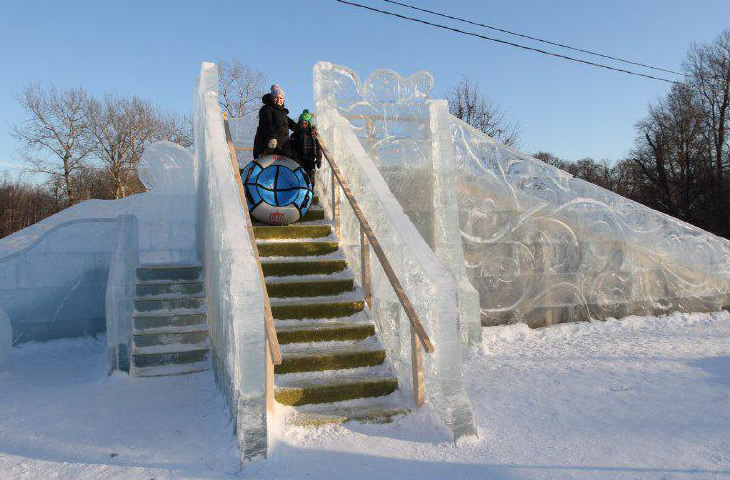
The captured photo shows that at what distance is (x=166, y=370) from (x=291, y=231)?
1.93 meters

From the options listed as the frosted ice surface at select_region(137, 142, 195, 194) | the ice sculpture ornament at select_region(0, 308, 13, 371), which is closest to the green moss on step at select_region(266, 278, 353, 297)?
the ice sculpture ornament at select_region(0, 308, 13, 371)

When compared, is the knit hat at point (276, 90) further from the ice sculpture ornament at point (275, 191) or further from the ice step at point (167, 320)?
the ice step at point (167, 320)

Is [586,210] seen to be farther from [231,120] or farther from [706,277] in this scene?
[231,120]

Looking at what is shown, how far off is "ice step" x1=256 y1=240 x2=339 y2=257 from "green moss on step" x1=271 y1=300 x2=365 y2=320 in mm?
895

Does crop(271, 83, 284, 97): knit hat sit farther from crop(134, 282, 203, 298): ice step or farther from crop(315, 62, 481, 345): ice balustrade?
crop(134, 282, 203, 298): ice step

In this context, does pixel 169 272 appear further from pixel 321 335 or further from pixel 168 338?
pixel 321 335

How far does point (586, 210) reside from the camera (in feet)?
24.7

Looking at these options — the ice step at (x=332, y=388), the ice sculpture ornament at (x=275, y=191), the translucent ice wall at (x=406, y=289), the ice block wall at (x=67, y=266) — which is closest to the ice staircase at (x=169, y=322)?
the ice block wall at (x=67, y=266)

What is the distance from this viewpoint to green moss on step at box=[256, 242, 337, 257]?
17.1ft

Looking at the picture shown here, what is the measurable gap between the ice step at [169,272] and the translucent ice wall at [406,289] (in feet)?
6.35

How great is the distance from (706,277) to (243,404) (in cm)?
794

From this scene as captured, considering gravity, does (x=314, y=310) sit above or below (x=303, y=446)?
above

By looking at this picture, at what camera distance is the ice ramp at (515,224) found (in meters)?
6.69

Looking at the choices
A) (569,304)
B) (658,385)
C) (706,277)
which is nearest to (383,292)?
(658,385)
